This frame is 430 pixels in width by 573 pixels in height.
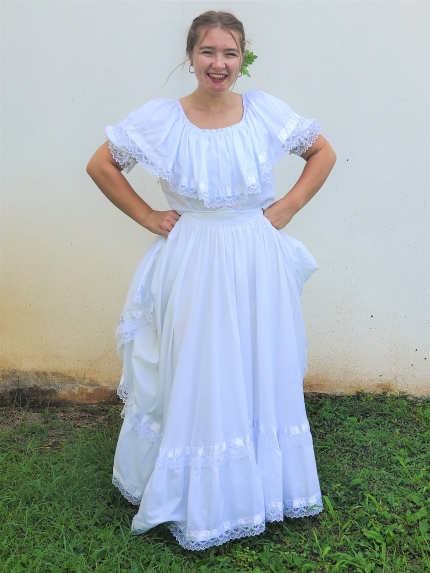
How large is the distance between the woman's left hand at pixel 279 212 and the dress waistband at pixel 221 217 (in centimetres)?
9

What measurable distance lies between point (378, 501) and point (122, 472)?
1.10m

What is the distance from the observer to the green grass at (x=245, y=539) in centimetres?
271

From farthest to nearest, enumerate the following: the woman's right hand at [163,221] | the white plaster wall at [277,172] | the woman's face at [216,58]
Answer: the white plaster wall at [277,172]
the woman's right hand at [163,221]
the woman's face at [216,58]

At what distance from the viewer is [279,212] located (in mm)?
2867

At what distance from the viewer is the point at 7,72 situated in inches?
151

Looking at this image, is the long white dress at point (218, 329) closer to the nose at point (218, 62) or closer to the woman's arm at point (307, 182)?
the woman's arm at point (307, 182)

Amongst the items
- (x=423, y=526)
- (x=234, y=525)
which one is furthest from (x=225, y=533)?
(x=423, y=526)

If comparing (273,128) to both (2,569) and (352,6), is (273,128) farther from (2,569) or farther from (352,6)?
(2,569)

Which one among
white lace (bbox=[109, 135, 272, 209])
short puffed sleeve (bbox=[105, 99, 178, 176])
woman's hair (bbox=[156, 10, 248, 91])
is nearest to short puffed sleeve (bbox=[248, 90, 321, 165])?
white lace (bbox=[109, 135, 272, 209])

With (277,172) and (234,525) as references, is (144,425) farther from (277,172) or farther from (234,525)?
(277,172)

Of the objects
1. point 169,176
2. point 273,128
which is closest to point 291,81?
point 273,128

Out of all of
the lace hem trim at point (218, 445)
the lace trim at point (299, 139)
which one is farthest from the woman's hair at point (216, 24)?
the lace hem trim at point (218, 445)

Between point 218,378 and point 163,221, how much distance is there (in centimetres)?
66

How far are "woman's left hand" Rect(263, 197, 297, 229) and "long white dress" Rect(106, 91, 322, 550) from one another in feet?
0.14
